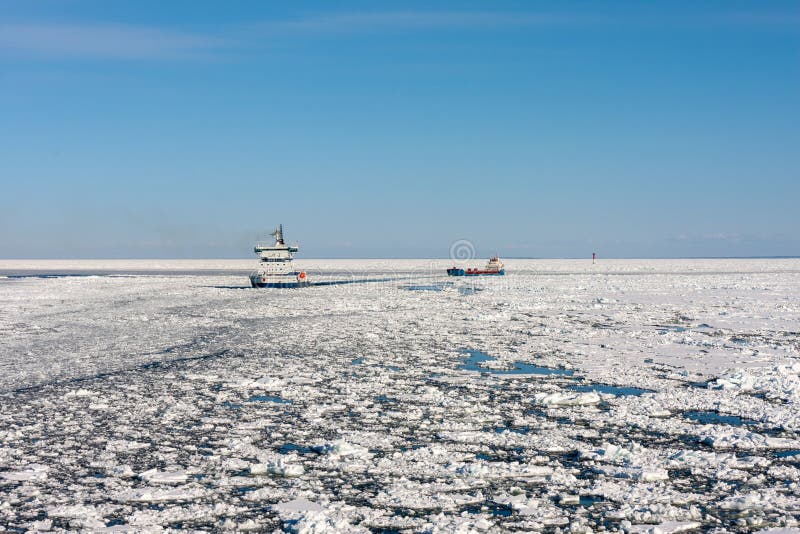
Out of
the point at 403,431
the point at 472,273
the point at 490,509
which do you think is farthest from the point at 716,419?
the point at 472,273

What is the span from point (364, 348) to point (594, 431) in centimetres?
796

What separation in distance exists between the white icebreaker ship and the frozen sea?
2782cm

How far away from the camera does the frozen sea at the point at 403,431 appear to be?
5.70m

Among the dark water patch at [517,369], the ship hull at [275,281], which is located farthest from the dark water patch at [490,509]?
the ship hull at [275,281]

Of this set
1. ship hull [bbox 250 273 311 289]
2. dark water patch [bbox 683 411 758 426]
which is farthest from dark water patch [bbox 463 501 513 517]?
ship hull [bbox 250 273 311 289]

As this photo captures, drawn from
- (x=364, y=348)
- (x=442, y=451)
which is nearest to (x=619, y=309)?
(x=364, y=348)

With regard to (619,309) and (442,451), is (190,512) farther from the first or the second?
(619,309)

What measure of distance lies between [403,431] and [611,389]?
171 inches

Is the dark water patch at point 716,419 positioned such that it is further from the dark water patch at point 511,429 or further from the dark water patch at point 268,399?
the dark water patch at point 268,399

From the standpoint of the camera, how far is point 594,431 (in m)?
8.17

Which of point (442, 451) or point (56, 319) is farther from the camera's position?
point (56, 319)

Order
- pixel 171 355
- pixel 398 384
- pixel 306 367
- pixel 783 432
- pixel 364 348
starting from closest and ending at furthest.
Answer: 1. pixel 783 432
2. pixel 398 384
3. pixel 306 367
4. pixel 171 355
5. pixel 364 348

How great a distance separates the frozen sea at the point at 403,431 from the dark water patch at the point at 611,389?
3.3 inches

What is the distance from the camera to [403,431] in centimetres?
823
